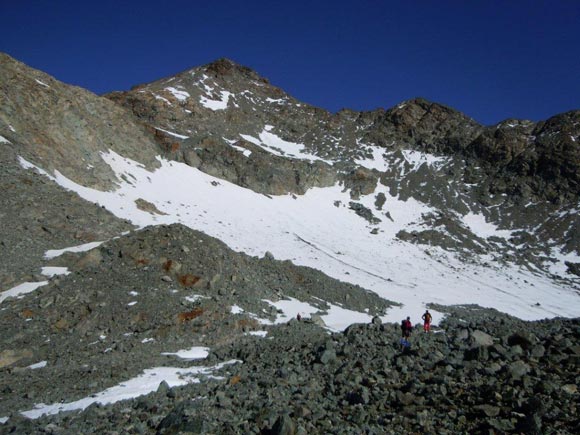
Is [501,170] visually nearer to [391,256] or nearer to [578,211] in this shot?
[578,211]

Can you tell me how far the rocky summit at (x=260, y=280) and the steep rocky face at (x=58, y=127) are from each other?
228 mm

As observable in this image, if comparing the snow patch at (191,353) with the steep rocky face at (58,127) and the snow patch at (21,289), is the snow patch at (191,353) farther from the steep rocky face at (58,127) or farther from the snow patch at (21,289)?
the steep rocky face at (58,127)

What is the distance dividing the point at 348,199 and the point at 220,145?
945 inches

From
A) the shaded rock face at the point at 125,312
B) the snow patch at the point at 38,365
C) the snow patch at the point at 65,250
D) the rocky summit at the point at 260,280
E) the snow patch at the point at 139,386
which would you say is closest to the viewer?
the rocky summit at the point at 260,280

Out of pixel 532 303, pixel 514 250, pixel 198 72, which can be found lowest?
pixel 532 303

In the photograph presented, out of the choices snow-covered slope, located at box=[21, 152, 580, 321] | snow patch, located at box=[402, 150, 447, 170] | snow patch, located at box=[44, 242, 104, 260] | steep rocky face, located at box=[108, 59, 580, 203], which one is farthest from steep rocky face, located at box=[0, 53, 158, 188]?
snow patch, located at box=[402, 150, 447, 170]

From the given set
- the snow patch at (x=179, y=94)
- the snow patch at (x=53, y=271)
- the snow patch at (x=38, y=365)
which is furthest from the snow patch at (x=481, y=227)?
the snow patch at (x=38, y=365)

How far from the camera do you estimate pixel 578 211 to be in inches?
2709

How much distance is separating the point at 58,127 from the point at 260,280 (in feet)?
88.1

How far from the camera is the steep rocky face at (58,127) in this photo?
3185cm

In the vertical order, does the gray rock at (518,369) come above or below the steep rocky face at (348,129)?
below

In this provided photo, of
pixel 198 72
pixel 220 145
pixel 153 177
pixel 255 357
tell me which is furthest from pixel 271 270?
pixel 198 72

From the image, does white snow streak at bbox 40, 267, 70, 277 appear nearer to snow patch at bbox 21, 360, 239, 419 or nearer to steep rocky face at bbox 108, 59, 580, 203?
snow patch at bbox 21, 360, 239, 419

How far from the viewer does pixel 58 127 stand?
3712cm
